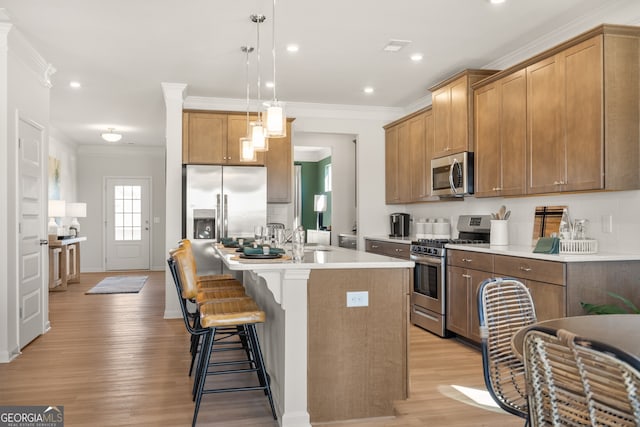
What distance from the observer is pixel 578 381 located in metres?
1.13

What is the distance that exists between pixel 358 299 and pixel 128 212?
29.8ft

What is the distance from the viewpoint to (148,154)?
10.9 meters

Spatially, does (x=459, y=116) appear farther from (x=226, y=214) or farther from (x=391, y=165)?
(x=226, y=214)

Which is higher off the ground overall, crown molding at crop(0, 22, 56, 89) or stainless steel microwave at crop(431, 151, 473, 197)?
crown molding at crop(0, 22, 56, 89)

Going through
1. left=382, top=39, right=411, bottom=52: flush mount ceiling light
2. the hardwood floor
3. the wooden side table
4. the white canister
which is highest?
left=382, top=39, right=411, bottom=52: flush mount ceiling light

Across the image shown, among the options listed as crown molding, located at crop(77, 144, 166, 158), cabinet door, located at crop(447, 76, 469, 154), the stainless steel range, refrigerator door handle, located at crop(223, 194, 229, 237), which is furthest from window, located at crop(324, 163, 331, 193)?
cabinet door, located at crop(447, 76, 469, 154)

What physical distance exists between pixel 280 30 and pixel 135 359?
2891 mm

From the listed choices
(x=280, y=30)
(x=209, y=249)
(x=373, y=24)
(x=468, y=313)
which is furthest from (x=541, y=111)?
(x=209, y=249)

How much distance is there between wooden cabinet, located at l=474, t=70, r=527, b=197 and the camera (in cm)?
416

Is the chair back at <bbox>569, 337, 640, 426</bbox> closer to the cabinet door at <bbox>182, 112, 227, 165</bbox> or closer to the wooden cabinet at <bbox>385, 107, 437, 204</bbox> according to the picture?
the wooden cabinet at <bbox>385, 107, 437, 204</bbox>

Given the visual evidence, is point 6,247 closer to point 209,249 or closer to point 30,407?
point 30,407

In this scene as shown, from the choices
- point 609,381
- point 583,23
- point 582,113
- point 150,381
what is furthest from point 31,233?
point 583,23

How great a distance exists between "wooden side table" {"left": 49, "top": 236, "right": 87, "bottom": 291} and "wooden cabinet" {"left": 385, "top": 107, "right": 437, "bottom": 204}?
508cm

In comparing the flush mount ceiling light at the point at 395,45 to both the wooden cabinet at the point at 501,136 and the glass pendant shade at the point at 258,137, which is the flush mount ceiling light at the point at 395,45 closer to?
the wooden cabinet at the point at 501,136
